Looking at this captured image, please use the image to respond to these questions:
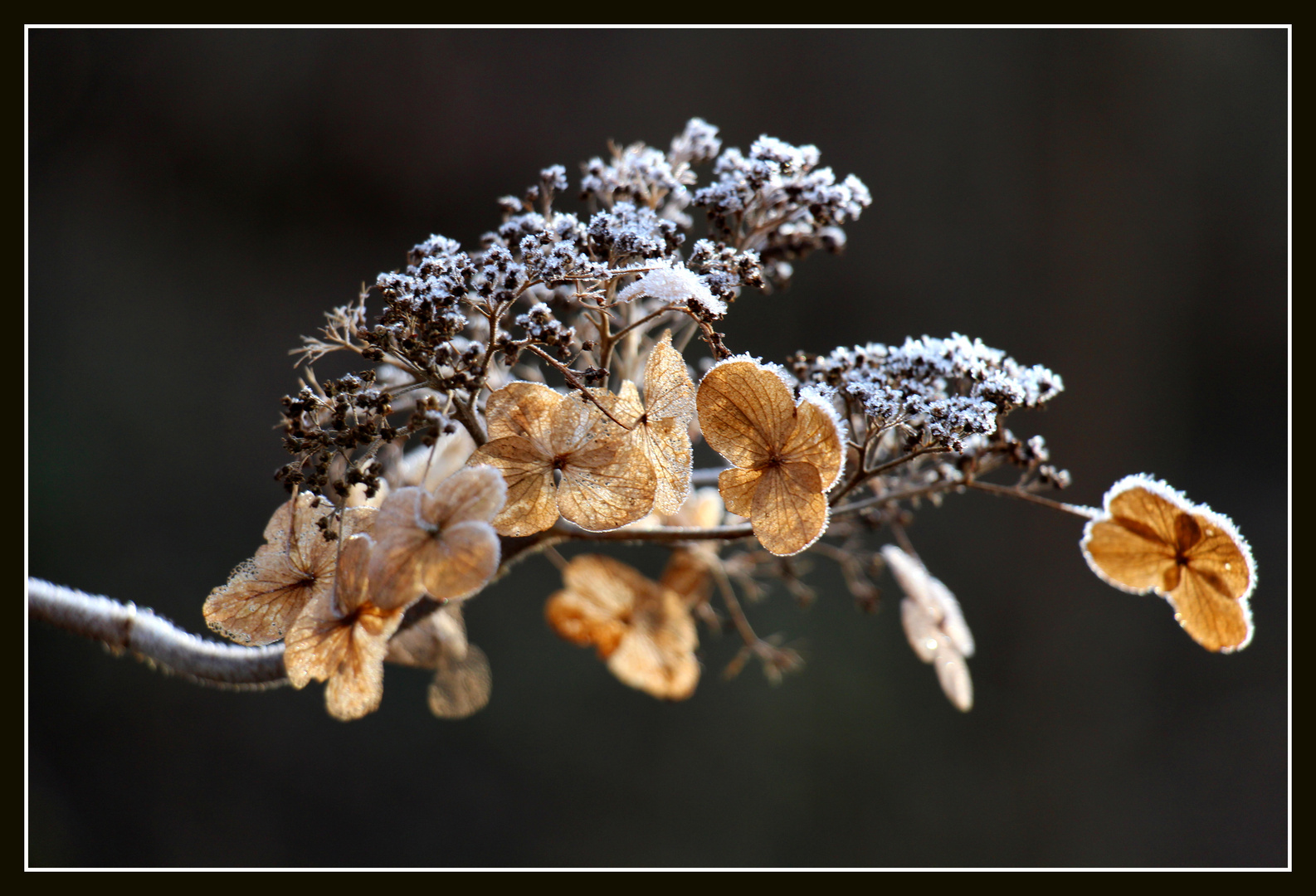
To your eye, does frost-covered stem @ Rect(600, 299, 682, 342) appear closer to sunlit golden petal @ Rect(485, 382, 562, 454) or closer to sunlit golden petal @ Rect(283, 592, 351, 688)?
sunlit golden petal @ Rect(485, 382, 562, 454)

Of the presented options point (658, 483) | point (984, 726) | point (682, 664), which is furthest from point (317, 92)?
point (984, 726)

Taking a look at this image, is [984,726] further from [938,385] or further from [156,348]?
[156,348]

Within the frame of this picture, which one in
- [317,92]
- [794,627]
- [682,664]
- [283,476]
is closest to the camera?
[283,476]

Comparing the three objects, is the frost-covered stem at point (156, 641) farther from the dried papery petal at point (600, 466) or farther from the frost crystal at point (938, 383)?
the frost crystal at point (938, 383)

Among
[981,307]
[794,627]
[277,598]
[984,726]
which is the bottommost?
[984,726]

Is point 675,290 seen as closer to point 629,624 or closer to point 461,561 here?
point 461,561

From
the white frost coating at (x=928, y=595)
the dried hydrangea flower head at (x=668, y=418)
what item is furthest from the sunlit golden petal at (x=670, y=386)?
the white frost coating at (x=928, y=595)

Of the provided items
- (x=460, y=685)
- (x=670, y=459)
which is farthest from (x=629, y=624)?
(x=670, y=459)
